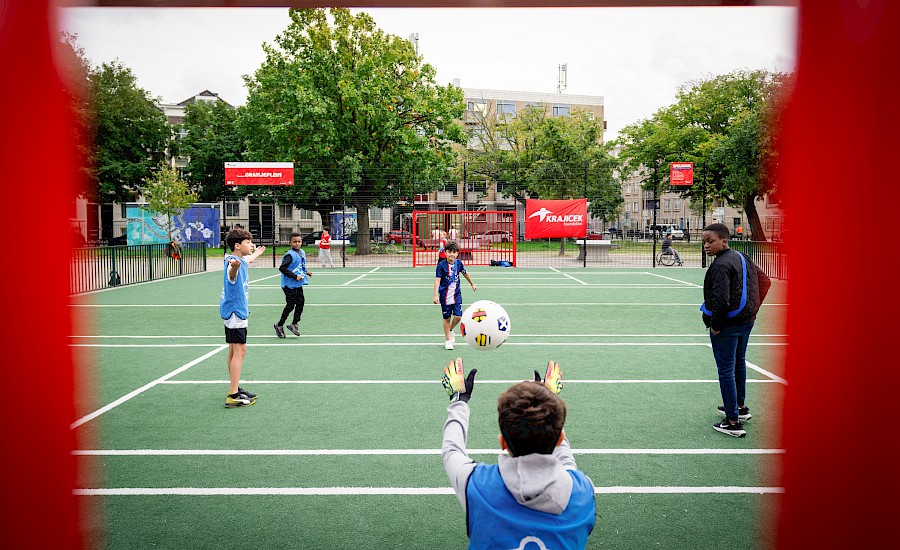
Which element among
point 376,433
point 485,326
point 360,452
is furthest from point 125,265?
point 485,326

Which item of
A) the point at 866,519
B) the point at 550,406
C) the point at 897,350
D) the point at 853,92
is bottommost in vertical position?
the point at 866,519

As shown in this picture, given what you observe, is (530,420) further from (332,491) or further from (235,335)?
(235,335)

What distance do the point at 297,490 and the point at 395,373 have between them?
13.5ft

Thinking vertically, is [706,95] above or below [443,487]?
above

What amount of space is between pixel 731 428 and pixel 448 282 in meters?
5.33

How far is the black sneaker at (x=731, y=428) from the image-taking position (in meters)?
6.53

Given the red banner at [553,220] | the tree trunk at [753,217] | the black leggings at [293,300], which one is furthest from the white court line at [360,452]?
the tree trunk at [753,217]

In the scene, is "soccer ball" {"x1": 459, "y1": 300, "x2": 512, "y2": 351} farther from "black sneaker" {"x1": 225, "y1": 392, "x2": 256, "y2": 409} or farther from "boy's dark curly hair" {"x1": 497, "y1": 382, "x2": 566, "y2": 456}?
"boy's dark curly hair" {"x1": 497, "y1": 382, "x2": 566, "y2": 456}

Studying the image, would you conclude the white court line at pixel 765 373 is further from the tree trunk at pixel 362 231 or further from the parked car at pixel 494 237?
the tree trunk at pixel 362 231

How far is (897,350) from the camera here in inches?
98.5

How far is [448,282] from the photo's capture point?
11.0 m

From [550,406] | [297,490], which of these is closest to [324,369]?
[297,490]

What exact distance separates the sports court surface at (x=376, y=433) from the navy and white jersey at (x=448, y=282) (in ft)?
2.82

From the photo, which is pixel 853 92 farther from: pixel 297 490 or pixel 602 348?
pixel 602 348
